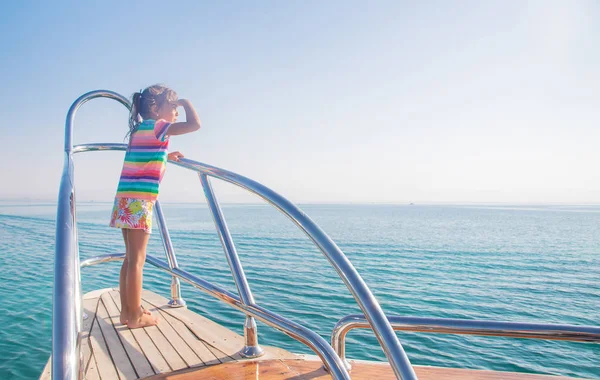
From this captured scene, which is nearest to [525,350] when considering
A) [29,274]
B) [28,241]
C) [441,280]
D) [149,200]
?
[441,280]

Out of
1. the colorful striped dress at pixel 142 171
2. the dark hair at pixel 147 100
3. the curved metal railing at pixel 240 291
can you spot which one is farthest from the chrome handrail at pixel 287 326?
the dark hair at pixel 147 100

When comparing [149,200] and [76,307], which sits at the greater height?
[149,200]

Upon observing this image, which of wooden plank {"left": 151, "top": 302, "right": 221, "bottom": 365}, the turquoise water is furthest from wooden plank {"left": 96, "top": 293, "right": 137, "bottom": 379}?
the turquoise water

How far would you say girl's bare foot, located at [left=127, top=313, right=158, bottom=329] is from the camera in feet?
7.90

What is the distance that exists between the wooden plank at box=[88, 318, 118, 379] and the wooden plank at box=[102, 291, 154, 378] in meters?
0.09

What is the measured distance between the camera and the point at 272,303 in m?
9.08

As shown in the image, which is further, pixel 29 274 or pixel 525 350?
pixel 29 274

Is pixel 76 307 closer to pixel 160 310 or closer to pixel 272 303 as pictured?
pixel 160 310

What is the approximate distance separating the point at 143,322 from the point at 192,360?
0.60 metres

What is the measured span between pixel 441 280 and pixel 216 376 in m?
12.2

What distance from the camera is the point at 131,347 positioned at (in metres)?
2.15

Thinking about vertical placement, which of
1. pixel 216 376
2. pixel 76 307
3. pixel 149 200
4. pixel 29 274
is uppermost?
pixel 149 200

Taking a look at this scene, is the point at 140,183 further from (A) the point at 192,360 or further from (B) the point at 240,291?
(A) the point at 192,360

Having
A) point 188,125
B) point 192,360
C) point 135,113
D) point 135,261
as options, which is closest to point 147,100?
point 135,113
